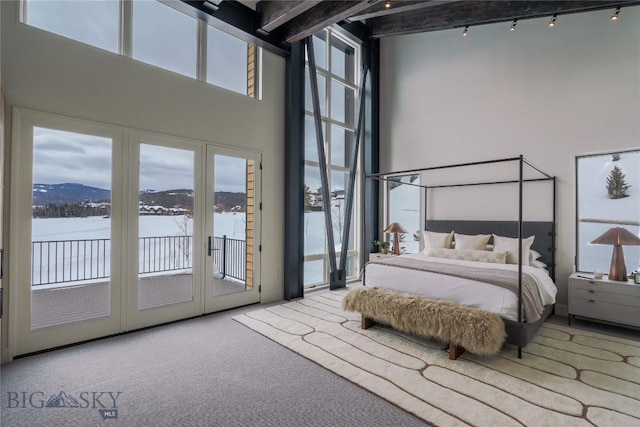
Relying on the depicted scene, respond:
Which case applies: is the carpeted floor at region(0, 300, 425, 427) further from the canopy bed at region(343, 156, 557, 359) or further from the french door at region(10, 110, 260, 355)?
the canopy bed at region(343, 156, 557, 359)

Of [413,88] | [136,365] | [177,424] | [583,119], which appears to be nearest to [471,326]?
[177,424]

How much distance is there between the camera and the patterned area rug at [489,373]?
7.00 feet

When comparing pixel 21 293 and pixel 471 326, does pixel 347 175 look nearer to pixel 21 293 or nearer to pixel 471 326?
pixel 471 326

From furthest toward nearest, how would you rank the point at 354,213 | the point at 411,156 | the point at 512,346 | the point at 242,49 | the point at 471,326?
the point at 354,213
the point at 411,156
the point at 242,49
the point at 512,346
the point at 471,326

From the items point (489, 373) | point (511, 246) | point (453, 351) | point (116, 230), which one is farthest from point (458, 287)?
point (116, 230)

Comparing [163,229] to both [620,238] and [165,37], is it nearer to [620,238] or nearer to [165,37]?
[165,37]

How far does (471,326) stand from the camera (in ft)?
9.16

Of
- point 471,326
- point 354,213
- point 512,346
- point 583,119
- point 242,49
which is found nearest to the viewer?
point 471,326

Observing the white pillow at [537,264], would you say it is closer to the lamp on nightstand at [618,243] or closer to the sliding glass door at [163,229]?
the lamp on nightstand at [618,243]

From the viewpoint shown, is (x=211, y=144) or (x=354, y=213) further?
(x=354, y=213)

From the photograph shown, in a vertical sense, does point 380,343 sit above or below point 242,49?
below

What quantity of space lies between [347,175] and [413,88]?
2.12 meters

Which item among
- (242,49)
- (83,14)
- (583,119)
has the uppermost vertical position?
(242,49)

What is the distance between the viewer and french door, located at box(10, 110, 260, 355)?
300cm
